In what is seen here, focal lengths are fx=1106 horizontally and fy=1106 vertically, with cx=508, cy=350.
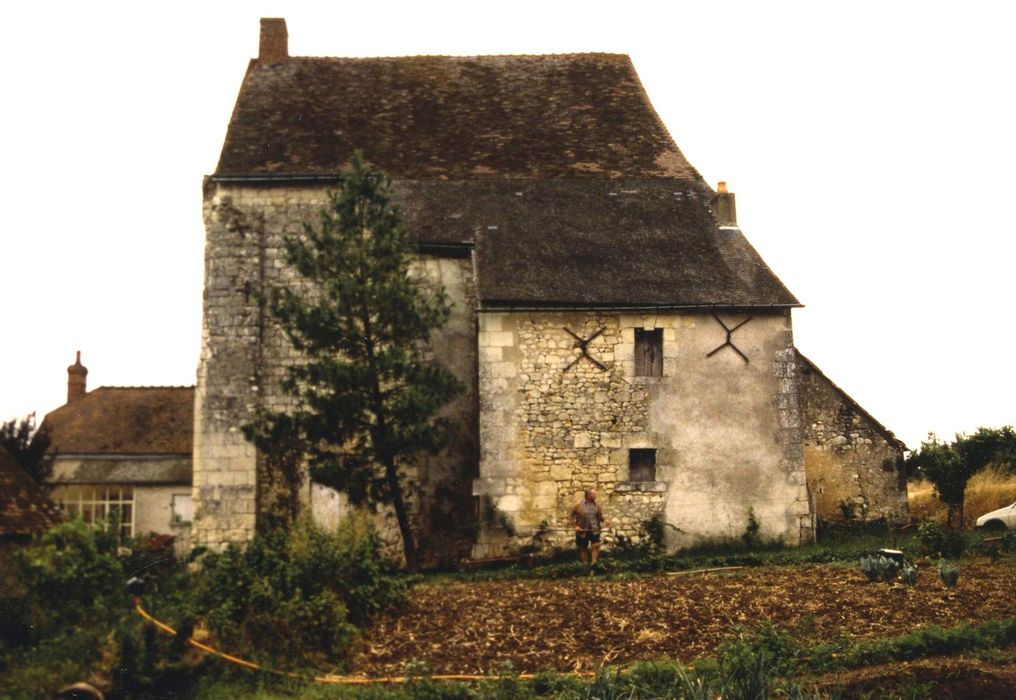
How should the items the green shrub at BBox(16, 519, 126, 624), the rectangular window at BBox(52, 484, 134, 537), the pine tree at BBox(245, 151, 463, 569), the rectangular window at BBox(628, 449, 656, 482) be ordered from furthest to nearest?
the rectangular window at BBox(52, 484, 134, 537) < the rectangular window at BBox(628, 449, 656, 482) < the pine tree at BBox(245, 151, 463, 569) < the green shrub at BBox(16, 519, 126, 624)

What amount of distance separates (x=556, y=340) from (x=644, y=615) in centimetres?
645

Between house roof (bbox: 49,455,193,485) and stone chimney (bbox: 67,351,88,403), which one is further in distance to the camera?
stone chimney (bbox: 67,351,88,403)

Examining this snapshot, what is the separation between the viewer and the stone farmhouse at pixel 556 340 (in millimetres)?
16844

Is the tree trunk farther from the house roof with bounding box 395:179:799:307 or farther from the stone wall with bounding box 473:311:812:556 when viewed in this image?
the house roof with bounding box 395:179:799:307

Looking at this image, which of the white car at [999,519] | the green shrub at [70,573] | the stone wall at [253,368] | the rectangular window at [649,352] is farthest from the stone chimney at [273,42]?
the white car at [999,519]

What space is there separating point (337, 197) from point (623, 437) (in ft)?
18.3

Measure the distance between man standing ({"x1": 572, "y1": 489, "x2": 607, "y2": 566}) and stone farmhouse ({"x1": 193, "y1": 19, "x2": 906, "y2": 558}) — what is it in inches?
32.8

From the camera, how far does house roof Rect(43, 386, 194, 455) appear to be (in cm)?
2962

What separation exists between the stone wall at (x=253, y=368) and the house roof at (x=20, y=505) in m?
4.10

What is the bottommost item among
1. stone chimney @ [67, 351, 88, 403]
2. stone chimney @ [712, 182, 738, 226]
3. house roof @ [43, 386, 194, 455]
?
house roof @ [43, 386, 194, 455]

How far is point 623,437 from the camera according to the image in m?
16.9

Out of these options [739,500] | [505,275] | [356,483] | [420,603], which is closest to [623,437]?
[739,500]

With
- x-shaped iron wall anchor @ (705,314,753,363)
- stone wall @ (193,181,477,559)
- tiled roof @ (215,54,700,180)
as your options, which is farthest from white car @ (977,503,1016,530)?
stone wall @ (193,181,477,559)

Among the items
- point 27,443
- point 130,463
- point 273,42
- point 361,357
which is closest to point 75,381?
point 130,463
